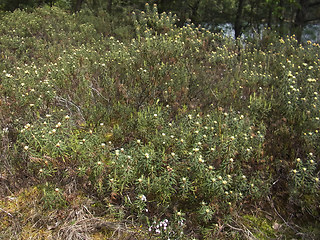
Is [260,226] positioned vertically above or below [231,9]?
below

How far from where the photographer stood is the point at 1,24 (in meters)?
8.12

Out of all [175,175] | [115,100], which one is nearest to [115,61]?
[115,100]

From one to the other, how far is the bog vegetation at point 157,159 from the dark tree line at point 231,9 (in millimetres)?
6849

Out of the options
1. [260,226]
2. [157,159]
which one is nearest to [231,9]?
[157,159]

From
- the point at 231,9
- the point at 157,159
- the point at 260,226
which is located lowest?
the point at 260,226

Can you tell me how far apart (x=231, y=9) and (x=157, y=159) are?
675 inches

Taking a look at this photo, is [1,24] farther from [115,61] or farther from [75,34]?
[115,61]

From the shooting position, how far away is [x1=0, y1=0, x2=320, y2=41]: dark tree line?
33.8ft

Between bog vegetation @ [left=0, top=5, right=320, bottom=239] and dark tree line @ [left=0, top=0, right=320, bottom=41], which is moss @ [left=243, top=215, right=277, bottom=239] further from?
dark tree line @ [left=0, top=0, right=320, bottom=41]

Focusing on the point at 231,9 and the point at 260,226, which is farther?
the point at 231,9

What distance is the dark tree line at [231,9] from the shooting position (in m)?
10.3

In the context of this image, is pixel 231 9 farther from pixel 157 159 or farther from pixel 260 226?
pixel 260 226

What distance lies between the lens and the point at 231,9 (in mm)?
17328

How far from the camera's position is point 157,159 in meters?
2.96
